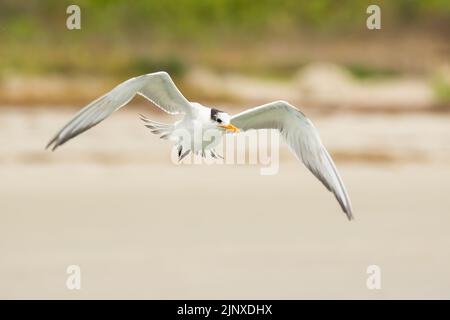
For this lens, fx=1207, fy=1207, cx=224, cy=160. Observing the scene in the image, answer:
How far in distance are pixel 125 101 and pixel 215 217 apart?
482 cm

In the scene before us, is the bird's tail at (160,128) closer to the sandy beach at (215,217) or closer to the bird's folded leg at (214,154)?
the bird's folded leg at (214,154)

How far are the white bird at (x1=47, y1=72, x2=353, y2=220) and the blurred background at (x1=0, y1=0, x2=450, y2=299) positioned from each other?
212 cm

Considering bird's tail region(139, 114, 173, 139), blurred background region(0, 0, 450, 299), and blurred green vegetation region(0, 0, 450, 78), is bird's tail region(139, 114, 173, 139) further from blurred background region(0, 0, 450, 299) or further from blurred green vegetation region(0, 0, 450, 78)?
blurred green vegetation region(0, 0, 450, 78)

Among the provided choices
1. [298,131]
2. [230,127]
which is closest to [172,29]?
[298,131]

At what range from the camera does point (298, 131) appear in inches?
235

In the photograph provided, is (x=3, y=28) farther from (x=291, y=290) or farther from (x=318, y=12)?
(x=291, y=290)

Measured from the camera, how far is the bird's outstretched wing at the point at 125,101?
210 inches

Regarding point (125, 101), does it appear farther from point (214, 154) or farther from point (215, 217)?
point (215, 217)

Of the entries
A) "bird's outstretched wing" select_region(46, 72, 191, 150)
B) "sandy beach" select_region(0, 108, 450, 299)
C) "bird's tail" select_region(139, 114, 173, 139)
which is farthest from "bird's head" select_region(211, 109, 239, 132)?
"sandy beach" select_region(0, 108, 450, 299)

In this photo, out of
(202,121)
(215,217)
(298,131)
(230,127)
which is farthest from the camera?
(215,217)

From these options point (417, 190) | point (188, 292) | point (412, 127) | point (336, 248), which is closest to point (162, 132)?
point (188, 292)

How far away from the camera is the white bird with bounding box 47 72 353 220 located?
541 centimetres

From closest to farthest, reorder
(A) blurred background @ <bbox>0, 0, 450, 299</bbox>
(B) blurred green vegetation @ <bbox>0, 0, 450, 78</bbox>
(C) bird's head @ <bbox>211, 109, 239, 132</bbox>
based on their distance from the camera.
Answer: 1. (C) bird's head @ <bbox>211, 109, 239, 132</bbox>
2. (A) blurred background @ <bbox>0, 0, 450, 299</bbox>
3. (B) blurred green vegetation @ <bbox>0, 0, 450, 78</bbox>

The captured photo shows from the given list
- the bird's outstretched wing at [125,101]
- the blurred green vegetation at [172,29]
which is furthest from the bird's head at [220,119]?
the blurred green vegetation at [172,29]
